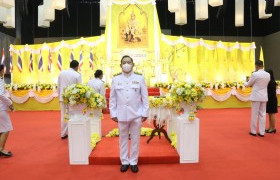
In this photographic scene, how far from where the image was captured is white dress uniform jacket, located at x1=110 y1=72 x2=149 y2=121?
156 inches

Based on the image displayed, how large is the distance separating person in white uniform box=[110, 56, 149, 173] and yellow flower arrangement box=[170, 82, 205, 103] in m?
0.66

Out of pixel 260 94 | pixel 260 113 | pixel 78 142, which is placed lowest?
pixel 78 142

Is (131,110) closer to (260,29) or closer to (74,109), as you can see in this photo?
(74,109)

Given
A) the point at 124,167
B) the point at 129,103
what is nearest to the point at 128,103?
the point at 129,103

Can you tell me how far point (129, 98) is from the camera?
3959 millimetres

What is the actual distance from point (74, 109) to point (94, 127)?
1364 mm

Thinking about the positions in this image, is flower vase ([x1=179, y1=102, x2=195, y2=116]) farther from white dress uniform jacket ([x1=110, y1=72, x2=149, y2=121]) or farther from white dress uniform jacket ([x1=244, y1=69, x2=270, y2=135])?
white dress uniform jacket ([x1=244, y1=69, x2=270, y2=135])

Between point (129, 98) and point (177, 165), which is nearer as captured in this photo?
point (129, 98)

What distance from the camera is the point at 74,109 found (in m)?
4.64

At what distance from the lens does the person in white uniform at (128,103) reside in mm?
3963

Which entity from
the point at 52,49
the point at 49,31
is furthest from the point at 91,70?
the point at 49,31

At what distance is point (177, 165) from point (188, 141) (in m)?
0.39

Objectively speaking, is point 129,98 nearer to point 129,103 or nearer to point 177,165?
point 129,103

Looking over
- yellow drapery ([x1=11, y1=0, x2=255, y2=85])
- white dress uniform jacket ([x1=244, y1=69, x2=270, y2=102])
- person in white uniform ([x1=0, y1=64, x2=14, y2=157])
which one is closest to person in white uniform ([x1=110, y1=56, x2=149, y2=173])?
person in white uniform ([x1=0, y1=64, x2=14, y2=157])
